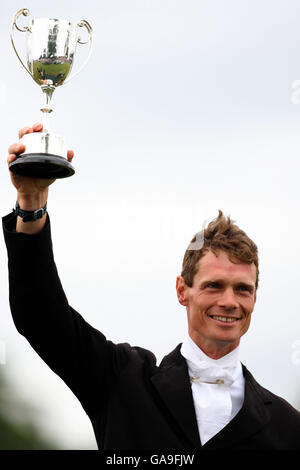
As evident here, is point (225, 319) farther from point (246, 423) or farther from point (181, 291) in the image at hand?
point (246, 423)

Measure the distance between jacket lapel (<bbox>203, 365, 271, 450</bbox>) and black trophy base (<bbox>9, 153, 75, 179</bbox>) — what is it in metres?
1.76

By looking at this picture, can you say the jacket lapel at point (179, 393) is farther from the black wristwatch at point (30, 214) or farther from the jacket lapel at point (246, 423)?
the black wristwatch at point (30, 214)

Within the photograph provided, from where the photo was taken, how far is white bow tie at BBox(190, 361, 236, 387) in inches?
279

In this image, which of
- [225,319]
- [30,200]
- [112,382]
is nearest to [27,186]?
[30,200]

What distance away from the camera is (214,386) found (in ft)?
23.3

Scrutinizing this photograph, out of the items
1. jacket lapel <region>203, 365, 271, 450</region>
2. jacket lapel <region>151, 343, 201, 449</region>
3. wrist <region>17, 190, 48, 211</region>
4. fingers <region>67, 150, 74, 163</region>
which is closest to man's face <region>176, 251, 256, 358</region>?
jacket lapel <region>151, 343, 201, 449</region>

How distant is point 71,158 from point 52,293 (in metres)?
0.80

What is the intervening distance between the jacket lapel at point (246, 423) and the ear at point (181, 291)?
659 mm

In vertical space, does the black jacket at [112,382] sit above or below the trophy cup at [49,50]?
below

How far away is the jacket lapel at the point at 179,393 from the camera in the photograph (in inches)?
270

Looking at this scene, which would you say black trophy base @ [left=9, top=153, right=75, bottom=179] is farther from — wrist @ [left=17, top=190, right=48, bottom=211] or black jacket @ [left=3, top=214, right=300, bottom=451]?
black jacket @ [left=3, top=214, right=300, bottom=451]

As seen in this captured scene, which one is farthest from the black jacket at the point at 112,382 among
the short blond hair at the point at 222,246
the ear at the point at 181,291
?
the short blond hair at the point at 222,246

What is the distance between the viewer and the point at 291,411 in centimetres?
720

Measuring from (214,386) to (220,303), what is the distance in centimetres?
52
